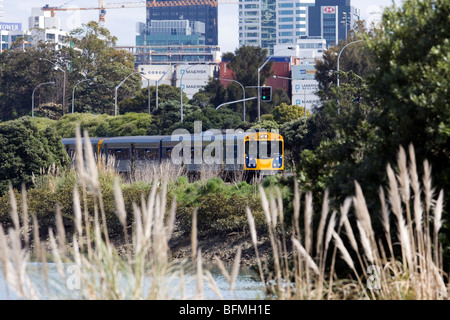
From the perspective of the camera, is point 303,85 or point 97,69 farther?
point 303,85

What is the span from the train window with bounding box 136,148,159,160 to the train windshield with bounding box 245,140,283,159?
4.53 meters

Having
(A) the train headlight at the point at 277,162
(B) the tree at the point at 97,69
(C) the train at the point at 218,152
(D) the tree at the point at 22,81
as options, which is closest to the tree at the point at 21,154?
(C) the train at the point at 218,152

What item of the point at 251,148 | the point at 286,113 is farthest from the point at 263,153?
the point at 286,113

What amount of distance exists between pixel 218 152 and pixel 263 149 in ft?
5.63

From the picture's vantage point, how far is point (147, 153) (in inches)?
1368

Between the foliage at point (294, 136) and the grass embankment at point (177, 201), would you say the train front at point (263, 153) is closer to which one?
the foliage at point (294, 136)

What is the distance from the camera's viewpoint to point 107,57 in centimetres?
8206

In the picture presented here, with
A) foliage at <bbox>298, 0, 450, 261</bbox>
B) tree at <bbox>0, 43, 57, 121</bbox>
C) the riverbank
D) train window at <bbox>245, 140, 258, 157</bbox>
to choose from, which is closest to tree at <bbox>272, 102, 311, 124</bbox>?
tree at <bbox>0, 43, 57, 121</bbox>

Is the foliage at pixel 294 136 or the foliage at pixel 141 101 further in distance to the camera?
→ the foliage at pixel 141 101

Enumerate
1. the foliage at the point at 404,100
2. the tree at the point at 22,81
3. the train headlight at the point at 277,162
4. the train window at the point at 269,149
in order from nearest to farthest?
the foliage at the point at 404,100
the train window at the point at 269,149
the train headlight at the point at 277,162
the tree at the point at 22,81

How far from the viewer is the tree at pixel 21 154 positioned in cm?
2606

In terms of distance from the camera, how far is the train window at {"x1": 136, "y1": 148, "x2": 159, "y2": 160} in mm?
34469

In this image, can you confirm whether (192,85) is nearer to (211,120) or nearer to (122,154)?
(211,120)
